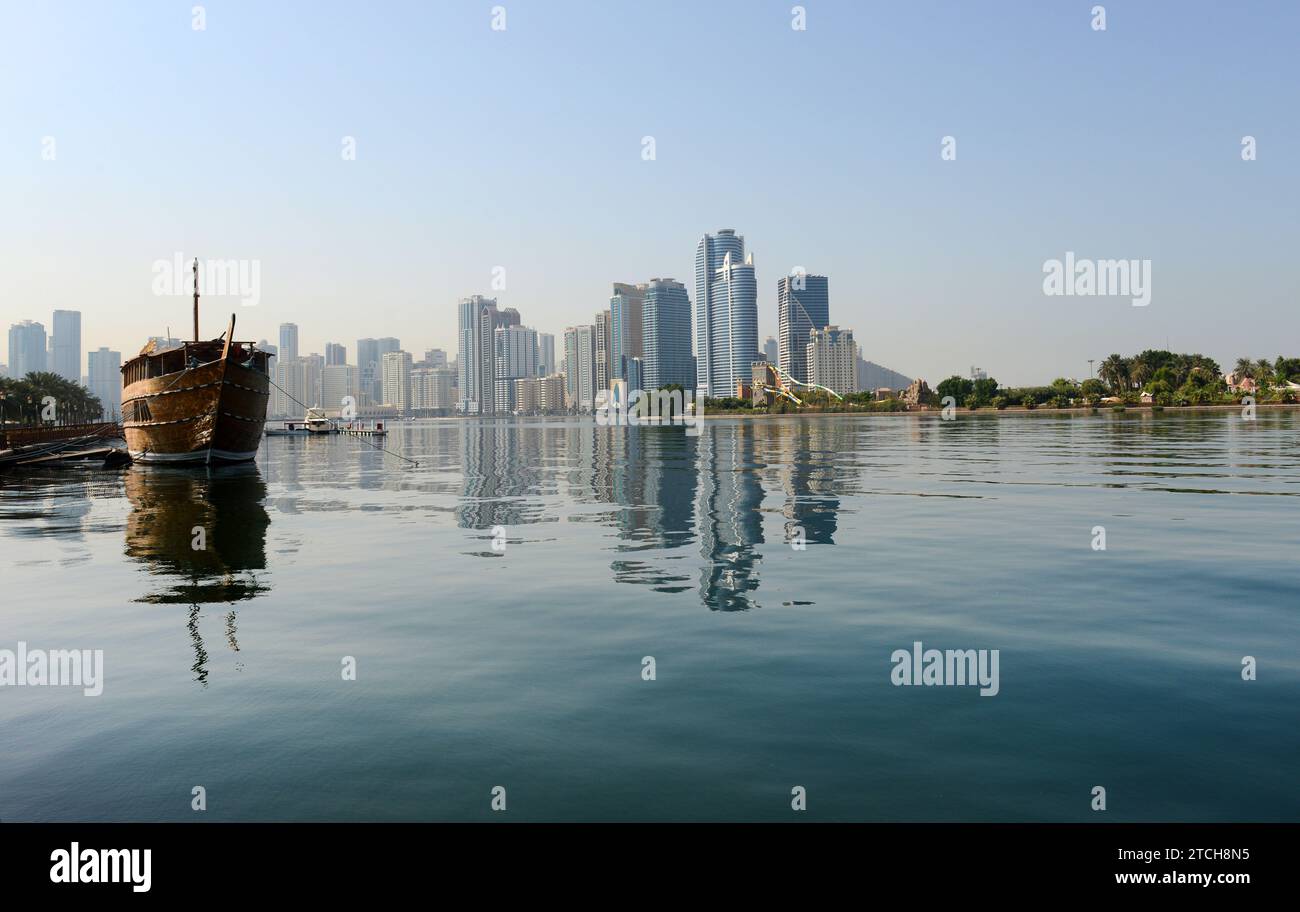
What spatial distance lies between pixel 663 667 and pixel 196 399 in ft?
210

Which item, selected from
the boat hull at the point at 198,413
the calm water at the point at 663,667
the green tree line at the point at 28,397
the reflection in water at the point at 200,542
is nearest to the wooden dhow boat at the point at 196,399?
the boat hull at the point at 198,413

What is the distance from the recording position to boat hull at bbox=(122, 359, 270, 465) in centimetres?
6656

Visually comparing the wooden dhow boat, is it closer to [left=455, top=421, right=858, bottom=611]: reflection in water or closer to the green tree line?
[left=455, top=421, right=858, bottom=611]: reflection in water

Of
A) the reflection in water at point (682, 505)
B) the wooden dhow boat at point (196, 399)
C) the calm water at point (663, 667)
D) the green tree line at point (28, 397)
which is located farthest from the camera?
the green tree line at point (28, 397)

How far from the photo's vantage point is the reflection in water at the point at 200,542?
65.7ft

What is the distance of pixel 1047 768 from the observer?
9.52 meters

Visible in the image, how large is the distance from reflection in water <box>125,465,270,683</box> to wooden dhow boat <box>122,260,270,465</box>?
11.7 meters

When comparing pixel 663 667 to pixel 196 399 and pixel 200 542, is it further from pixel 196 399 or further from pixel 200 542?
pixel 196 399

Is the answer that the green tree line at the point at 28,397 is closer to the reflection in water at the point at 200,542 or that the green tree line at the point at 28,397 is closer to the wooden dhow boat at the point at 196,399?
the wooden dhow boat at the point at 196,399

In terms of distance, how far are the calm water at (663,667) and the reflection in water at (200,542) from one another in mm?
200

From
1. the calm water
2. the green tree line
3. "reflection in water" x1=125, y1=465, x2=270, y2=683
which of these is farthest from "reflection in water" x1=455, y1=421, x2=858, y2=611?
the green tree line
